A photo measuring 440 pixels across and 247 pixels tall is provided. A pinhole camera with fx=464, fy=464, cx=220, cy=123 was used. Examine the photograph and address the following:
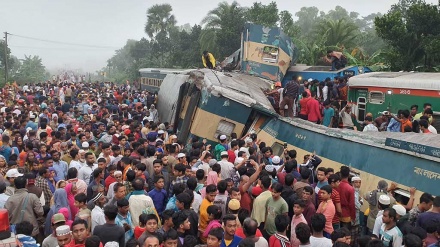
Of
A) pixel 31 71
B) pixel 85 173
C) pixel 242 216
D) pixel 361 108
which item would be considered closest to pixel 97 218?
pixel 242 216

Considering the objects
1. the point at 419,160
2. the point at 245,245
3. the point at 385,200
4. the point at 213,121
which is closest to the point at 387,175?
the point at 419,160

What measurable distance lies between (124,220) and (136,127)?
756 cm

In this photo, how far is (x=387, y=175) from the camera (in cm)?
817

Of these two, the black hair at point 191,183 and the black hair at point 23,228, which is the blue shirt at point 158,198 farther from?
the black hair at point 23,228

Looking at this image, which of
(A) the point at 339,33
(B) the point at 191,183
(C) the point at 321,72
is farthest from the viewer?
(A) the point at 339,33

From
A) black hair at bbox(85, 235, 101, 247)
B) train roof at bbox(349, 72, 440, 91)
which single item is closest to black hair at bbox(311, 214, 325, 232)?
black hair at bbox(85, 235, 101, 247)

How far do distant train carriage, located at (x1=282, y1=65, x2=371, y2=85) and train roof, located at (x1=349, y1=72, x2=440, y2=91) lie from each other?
3354 mm

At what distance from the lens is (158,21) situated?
5803 centimetres

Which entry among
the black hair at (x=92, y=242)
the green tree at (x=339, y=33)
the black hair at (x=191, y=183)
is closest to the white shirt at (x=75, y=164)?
the black hair at (x=191, y=183)

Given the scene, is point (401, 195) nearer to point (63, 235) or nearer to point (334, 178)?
point (334, 178)

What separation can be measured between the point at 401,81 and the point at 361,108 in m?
1.82

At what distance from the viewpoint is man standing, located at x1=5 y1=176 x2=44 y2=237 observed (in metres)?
6.83

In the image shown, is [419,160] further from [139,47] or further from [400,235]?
[139,47]

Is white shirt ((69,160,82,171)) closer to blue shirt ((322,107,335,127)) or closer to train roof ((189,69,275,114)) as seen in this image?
train roof ((189,69,275,114))
